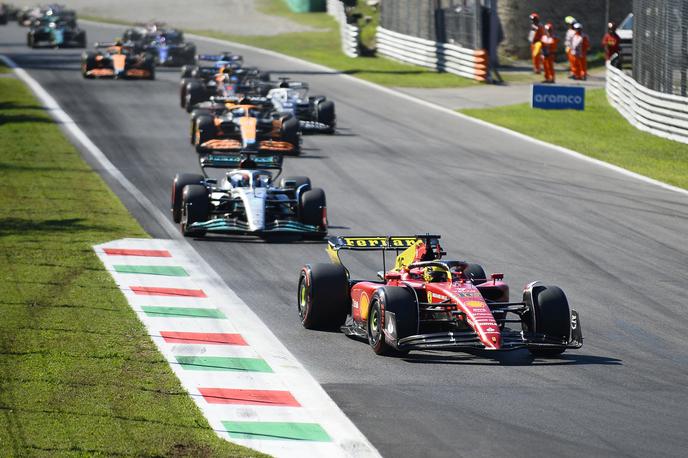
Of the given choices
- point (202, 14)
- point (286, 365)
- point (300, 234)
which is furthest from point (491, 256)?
point (202, 14)

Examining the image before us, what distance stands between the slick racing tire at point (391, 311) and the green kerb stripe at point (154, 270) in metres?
5.23

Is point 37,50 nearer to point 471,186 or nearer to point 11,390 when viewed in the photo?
point 471,186

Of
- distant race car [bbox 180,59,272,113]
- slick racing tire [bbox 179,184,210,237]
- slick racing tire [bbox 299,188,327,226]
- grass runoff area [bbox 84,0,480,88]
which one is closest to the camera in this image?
slick racing tire [bbox 179,184,210,237]

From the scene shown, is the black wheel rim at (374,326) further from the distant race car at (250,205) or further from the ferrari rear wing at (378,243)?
the distant race car at (250,205)

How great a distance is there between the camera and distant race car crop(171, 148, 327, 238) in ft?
70.3

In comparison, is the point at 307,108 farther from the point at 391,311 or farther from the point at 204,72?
the point at 391,311

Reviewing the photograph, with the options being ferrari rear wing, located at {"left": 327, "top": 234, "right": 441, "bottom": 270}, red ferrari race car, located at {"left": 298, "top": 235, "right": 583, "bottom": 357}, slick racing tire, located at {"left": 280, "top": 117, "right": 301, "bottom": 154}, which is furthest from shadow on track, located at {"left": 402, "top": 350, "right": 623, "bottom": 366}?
slick racing tire, located at {"left": 280, "top": 117, "right": 301, "bottom": 154}

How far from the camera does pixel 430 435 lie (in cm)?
1095

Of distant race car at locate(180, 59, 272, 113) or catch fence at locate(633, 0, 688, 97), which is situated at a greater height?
catch fence at locate(633, 0, 688, 97)

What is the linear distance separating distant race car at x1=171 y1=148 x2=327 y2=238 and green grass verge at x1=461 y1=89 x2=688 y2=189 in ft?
30.9

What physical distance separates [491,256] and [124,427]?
10.6 meters

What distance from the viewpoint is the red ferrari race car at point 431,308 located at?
536 inches

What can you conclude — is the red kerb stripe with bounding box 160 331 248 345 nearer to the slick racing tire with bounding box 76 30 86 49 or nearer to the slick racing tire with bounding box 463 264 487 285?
the slick racing tire with bounding box 463 264 487 285

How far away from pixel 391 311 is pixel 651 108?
878 inches
